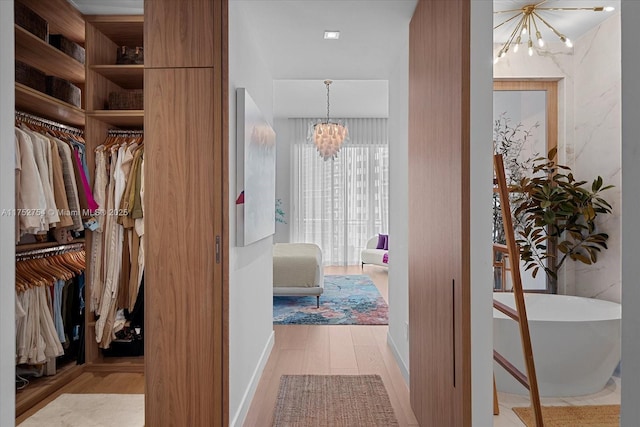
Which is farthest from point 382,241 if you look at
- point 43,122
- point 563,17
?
point 43,122

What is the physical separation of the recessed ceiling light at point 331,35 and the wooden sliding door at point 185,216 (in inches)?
41.3

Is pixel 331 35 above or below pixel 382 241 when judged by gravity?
above

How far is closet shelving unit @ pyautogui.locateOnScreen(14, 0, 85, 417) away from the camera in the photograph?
2.49 meters

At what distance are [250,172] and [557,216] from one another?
2612 millimetres

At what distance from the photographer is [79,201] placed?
9.71ft

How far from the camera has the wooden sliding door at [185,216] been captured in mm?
2195

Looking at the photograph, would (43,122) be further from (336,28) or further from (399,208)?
(399,208)

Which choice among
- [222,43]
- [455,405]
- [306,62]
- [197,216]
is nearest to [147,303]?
[197,216]

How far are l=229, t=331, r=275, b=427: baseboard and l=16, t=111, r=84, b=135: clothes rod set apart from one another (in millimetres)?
2074

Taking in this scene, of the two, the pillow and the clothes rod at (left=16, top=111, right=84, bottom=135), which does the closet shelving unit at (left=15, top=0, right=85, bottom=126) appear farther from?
the pillow

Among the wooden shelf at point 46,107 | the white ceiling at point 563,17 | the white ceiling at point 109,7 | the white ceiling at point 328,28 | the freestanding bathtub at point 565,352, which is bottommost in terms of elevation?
the freestanding bathtub at point 565,352

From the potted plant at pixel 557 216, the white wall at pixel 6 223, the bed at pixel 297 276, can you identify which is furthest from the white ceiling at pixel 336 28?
the bed at pixel 297 276

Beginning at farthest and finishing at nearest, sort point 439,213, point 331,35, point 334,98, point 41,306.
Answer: point 334,98
point 331,35
point 41,306
point 439,213

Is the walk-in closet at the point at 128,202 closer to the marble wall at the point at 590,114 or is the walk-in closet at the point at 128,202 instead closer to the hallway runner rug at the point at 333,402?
the hallway runner rug at the point at 333,402
